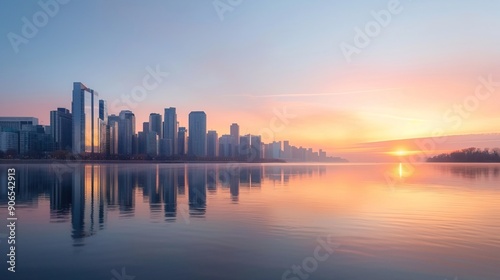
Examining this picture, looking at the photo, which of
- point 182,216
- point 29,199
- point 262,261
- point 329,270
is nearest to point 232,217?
point 182,216

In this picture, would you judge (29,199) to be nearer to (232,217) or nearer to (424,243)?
(232,217)

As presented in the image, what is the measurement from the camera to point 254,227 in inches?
906

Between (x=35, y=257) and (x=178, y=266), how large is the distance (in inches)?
266
